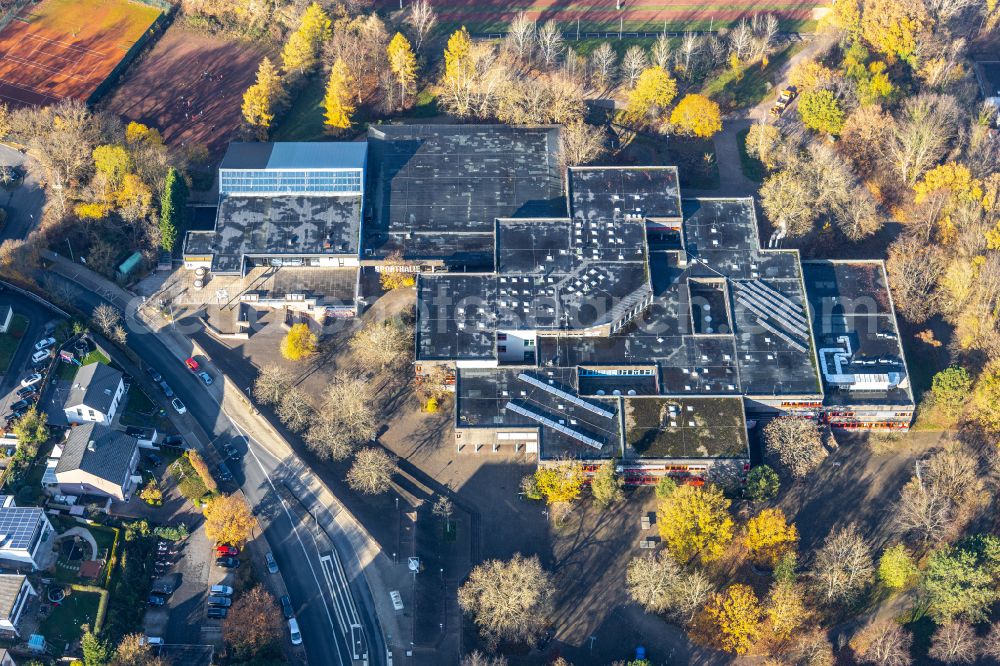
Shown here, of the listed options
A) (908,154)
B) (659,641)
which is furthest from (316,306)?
(908,154)

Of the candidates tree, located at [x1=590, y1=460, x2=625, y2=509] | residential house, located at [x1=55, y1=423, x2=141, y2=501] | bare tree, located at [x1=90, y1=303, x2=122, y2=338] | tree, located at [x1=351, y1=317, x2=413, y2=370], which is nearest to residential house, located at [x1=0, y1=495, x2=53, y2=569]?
residential house, located at [x1=55, y1=423, x2=141, y2=501]

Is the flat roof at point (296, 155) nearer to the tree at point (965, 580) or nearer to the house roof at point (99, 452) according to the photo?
the house roof at point (99, 452)

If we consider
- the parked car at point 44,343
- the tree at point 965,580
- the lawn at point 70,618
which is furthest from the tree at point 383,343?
the tree at point 965,580

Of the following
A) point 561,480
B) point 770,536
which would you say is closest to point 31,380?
point 561,480

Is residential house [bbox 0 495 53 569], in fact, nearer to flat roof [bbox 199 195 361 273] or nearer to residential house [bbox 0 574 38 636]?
residential house [bbox 0 574 38 636]

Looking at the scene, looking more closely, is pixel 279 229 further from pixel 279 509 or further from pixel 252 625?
pixel 252 625

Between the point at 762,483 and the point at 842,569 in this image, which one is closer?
the point at 842,569

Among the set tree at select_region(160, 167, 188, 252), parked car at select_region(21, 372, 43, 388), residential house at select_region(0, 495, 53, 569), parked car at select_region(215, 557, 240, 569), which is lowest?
parked car at select_region(215, 557, 240, 569)
